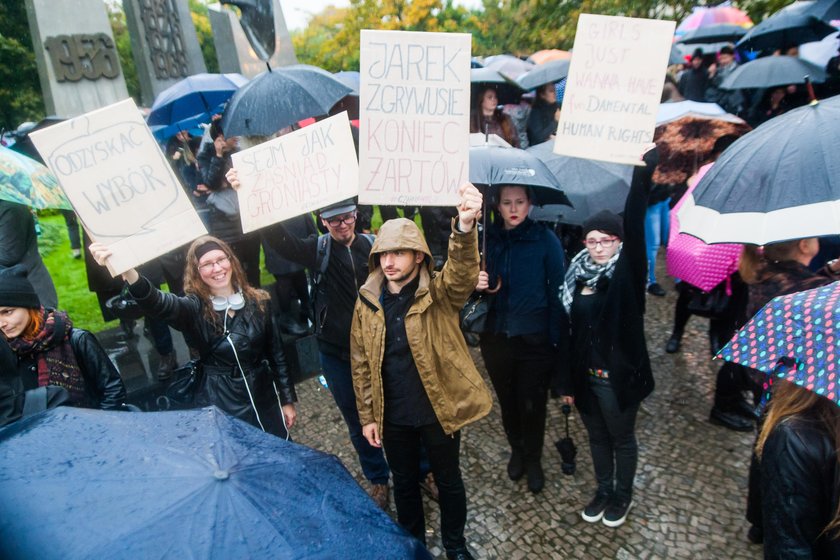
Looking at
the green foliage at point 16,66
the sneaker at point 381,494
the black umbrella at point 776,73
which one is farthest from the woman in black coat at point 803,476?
the green foliage at point 16,66

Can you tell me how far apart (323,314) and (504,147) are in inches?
59.8

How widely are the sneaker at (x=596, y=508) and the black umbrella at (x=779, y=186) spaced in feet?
5.58

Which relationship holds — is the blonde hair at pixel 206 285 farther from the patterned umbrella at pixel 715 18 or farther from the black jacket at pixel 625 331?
the patterned umbrella at pixel 715 18

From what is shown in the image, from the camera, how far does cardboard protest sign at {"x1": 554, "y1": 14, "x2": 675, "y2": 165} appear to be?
264 cm

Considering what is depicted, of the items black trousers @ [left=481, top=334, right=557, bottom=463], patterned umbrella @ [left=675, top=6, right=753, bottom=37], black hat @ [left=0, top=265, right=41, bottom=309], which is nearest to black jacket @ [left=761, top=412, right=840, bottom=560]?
black trousers @ [left=481, top=334, right=557, bottom=463]

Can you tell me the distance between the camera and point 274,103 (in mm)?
3719

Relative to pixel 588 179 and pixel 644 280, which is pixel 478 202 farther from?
pixel 588 179

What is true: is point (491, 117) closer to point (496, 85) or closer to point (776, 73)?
point (496, 85)

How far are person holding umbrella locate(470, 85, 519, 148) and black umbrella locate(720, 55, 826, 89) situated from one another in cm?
314

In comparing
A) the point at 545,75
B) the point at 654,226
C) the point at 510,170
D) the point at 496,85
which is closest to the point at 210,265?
the point at 510,170

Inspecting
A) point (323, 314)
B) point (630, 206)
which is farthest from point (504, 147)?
point (323, 314)

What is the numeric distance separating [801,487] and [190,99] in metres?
6.91

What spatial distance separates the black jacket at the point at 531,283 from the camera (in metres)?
3.02

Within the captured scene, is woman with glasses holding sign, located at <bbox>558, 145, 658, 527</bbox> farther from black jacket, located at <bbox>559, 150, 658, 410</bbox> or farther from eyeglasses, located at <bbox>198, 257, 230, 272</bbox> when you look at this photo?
eyeglasses, located at <bbox>198, 257, 230, 272</bbox>
